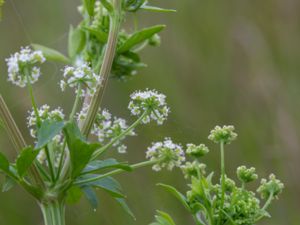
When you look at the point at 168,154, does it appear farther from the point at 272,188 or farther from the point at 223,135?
the point at 272,188

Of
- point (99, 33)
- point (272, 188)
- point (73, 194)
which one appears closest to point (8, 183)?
point (73, 194)

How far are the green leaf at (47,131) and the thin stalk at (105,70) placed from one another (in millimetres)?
167

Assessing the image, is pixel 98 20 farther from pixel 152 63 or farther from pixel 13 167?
pixel 152 63

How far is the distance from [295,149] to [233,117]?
2.06 feet

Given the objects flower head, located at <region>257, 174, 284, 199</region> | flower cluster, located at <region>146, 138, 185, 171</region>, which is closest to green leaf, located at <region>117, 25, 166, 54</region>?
flower cluster, located at <region>146, 138, 185, 171</region>

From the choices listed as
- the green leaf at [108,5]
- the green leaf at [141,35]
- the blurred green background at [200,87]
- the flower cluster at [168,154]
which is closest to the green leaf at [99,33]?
the green leaf at [141,35]

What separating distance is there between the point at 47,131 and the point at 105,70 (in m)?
0.33

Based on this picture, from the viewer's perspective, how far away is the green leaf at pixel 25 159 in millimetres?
1438

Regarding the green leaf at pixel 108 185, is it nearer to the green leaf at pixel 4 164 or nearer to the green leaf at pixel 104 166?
the green leaf at pixel 104 166

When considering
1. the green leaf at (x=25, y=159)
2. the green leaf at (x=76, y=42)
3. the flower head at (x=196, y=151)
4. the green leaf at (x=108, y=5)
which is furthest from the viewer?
the green leaf at (x=76, y=42)

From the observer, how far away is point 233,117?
4.83 metres

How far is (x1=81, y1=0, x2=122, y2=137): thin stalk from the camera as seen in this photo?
1.65m

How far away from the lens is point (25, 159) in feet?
4.79

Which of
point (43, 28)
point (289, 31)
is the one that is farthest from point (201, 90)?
point (43, 28)
